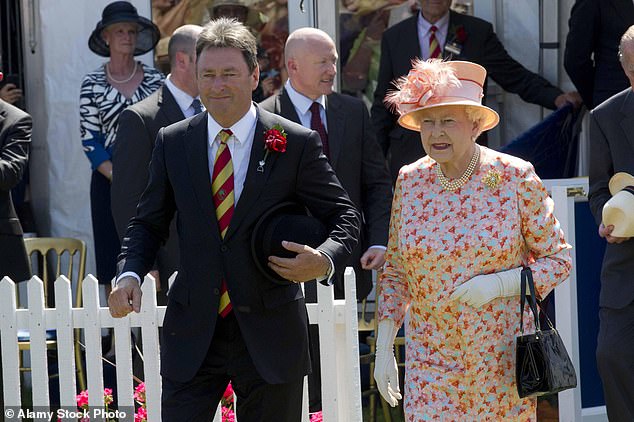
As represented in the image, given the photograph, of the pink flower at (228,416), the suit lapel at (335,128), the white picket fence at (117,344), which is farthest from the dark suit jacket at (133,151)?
the pink flower at (228,416)

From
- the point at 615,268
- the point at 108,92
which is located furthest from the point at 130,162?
the point at 615,268

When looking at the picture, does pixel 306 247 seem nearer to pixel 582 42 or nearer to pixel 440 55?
pixel 582 42

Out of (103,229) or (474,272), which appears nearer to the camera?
(474,272)

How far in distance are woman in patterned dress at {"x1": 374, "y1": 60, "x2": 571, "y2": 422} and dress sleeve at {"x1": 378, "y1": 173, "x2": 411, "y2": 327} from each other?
43 mm

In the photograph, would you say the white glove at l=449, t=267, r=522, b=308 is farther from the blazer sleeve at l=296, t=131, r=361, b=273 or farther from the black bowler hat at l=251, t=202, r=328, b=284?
the black bowler hat at l=251, t=202, r=328, b=284

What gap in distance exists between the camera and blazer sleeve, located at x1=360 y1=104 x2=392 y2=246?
6.28 metres

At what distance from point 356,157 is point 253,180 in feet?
6.77

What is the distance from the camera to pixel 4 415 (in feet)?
20.0

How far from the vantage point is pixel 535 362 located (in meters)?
4.39

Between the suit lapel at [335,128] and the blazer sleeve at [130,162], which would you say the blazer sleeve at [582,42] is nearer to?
the suit lapel at [335,128]

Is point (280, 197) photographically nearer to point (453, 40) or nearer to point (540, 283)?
point (540, 283)

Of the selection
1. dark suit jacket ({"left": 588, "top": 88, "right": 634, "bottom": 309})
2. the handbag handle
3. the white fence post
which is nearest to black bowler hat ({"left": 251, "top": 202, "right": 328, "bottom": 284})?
the handbag handle

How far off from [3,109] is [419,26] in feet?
9.28

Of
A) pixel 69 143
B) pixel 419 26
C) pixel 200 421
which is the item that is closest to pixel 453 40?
pixel 419 26
